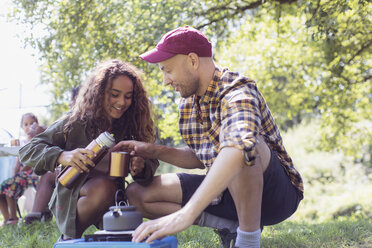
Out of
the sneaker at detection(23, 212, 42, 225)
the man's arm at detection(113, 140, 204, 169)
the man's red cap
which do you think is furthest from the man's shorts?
the sneaker at detection(23, 212, 42, 225)

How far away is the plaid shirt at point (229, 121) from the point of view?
189cm

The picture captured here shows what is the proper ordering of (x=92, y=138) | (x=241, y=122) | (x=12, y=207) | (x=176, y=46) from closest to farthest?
(x=241, y=122) → (x=176, y=46) → (x=92, y=138) → (x=12, y=207)

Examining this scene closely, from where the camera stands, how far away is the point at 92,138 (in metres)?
2.91

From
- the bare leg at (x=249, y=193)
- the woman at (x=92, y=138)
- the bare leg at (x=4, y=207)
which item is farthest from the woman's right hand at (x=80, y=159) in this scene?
the bare leg at (x=4, y=207)

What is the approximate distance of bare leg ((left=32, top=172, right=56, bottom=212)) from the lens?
15.2 feet

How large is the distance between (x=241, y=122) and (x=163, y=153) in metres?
0.93

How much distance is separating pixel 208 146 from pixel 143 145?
0.39m

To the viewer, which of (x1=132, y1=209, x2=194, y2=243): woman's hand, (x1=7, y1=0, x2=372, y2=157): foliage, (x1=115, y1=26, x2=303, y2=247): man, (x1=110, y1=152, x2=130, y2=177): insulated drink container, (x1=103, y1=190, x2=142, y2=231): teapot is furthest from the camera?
(x1=7, y1=0, x2=372, y2=157): foliage

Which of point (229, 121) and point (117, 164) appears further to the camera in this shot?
point (117, 164)

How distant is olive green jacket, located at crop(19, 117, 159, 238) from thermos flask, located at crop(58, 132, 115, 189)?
11 cm

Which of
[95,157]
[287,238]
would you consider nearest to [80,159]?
[95,157]

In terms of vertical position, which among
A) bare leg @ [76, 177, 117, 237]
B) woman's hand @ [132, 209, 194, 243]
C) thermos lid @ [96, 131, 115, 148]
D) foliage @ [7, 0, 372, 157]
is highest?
foliage @ [7, 0, 372, 157]

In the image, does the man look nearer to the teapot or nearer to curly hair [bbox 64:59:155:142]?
the teapot

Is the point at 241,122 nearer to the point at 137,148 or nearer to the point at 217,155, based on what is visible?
the point at 217,155
